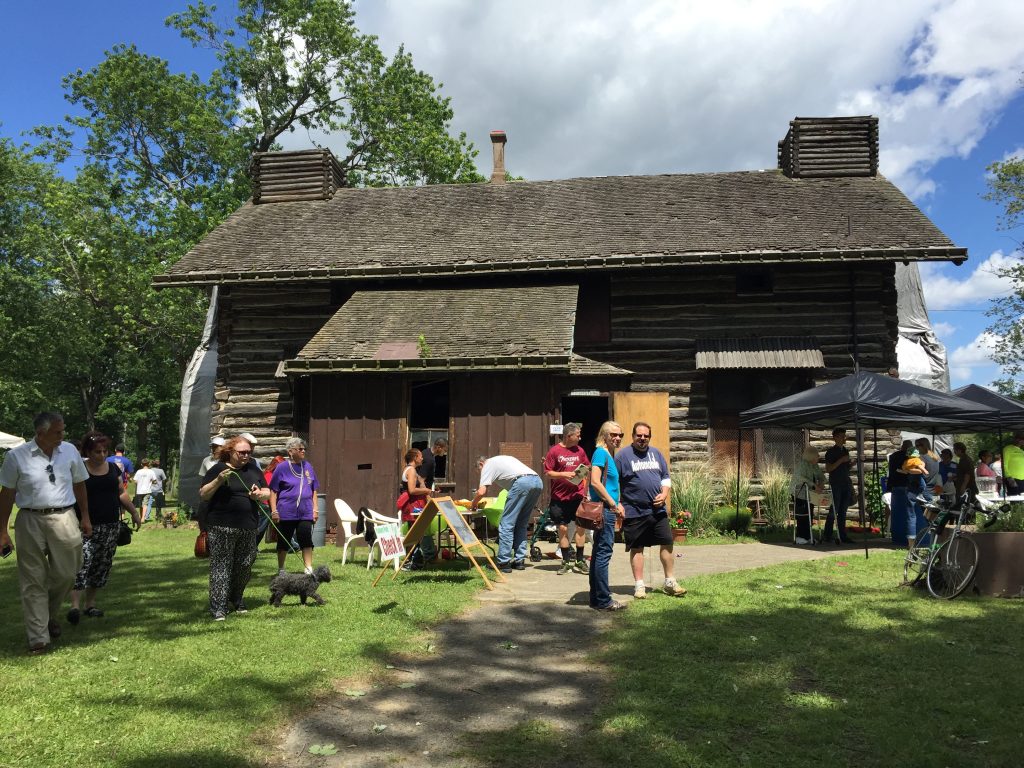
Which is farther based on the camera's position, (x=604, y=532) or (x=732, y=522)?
(x=732, y=522)

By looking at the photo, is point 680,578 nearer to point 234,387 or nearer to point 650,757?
point 650,757

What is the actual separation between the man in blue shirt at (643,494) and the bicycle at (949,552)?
259 cm

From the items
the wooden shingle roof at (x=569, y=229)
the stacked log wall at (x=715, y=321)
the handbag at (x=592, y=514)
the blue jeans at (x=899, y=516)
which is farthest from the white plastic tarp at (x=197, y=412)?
the blue jeans at (x=899, y=516)

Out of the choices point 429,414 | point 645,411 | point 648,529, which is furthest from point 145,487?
point 648,529

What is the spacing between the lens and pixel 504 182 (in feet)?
65.6

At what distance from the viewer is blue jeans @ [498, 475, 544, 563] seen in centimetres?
940

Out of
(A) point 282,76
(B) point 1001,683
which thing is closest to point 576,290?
(B) point 1001,683

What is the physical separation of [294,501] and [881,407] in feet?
25.3

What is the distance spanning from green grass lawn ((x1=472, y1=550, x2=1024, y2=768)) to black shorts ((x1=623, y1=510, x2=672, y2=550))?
59 centimetres

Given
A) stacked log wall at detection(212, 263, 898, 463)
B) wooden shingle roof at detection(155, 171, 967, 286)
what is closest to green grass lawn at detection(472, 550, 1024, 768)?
stacked log wall at detection(212, 263, 898, 463)

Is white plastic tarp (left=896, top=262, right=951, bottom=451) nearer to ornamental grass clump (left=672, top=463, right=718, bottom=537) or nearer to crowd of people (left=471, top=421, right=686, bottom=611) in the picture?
ornamental grass clump (left=672, top=463, right=718, bottom=537)

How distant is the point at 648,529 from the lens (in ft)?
24.8

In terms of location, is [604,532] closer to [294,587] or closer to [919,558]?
[294,587]

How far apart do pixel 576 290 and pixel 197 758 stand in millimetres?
11828
